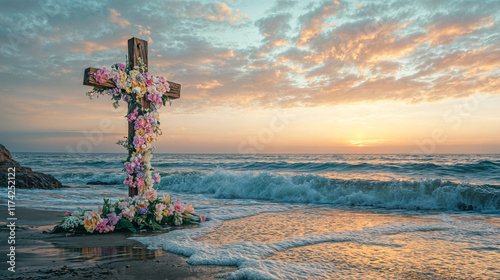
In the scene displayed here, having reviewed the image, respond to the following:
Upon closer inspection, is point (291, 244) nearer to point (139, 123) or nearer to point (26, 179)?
point (139, 123)

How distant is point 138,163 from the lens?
661 cm

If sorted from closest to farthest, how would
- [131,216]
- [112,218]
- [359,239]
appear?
[359,239], [112,218], [131,216]

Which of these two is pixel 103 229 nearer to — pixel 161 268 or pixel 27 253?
pixel 27 253

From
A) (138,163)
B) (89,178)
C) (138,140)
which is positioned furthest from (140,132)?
(89,178)

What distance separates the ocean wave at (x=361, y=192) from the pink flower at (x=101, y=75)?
9.02 metres

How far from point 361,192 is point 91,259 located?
10.4 m

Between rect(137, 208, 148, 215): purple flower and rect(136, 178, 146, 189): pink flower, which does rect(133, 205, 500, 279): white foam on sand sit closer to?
rect(137, 208, 148, 215): purple flower

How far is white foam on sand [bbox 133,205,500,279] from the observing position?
12.3 ft

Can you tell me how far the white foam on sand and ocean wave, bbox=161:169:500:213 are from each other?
343cm

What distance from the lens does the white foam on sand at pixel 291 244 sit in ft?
12.3

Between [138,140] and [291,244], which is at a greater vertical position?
[138,140]

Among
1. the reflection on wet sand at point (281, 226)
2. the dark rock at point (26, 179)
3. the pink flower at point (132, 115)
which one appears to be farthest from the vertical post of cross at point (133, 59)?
the dark rock at point (26, 179)

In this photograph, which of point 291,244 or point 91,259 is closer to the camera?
point 91,259

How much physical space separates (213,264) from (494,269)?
3.61 metres
